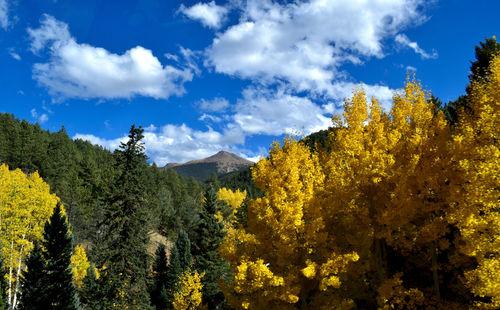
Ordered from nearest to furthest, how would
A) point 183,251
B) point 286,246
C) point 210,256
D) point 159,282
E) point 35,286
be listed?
point 286,246
point 35,286
point 210,256
point 159,282
point 183,251

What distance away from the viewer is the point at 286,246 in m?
11.6

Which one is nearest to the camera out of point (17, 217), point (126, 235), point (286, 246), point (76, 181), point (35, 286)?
point (286, 246)

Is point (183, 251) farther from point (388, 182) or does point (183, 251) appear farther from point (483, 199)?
point (483, 199)

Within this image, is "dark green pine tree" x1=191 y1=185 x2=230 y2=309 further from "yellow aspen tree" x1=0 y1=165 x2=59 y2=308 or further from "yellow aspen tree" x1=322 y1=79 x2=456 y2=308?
"yellow aspen tree" x1=322 y1=79 x2=456 y2=308

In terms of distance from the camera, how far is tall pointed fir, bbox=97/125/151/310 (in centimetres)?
1875

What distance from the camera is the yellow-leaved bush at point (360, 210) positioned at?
36.9 feet

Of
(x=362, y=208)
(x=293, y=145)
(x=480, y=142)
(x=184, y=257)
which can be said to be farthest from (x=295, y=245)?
(x=184, y=257)

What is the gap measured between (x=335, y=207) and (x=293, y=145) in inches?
130

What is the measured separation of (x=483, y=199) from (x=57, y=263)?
2701 centimetres

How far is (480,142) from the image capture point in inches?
393

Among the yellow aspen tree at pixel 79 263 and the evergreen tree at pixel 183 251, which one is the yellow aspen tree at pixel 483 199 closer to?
the evergreen tree at pixel 183 251

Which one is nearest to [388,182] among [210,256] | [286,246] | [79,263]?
[286,246]

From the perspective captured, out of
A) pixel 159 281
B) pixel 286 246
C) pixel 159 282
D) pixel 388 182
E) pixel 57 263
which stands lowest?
pixel 159 282

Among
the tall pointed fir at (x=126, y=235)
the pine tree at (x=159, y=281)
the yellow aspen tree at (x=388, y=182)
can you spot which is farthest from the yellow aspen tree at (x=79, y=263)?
the yellow aspen tree at (x=388, y=182)
